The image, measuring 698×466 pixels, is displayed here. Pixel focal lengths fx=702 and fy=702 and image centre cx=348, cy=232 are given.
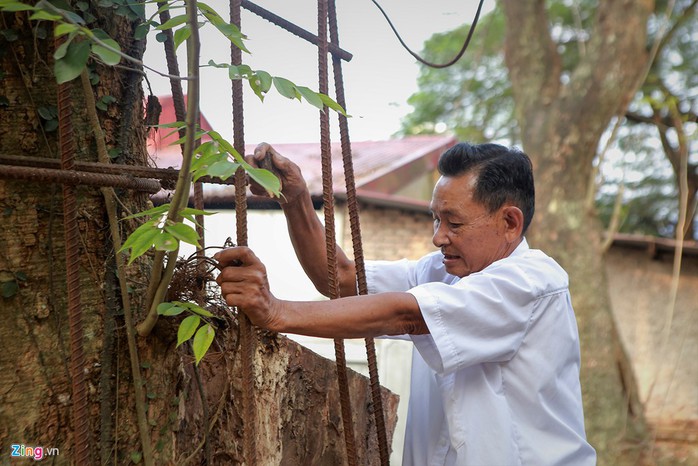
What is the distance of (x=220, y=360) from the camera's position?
167cm

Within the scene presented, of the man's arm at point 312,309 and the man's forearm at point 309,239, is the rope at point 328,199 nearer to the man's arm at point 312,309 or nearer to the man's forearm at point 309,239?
the man's arm at point 312,309

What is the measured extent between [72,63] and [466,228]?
1.11 meters

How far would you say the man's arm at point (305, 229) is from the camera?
188cm

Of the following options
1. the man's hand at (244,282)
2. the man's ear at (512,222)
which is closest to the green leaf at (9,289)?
the man's hand at (244,282)

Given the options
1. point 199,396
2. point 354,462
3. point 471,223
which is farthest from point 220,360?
point 471,223

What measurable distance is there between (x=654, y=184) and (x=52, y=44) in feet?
43.5

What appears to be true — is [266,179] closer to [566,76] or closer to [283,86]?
[283,86]

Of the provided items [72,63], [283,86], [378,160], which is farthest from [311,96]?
[378,160]

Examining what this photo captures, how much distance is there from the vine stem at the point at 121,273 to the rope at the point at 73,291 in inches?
5.2

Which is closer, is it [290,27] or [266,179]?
[266,179]

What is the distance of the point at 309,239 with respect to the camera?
2.07 m

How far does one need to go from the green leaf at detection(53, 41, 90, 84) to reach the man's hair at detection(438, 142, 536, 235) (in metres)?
1.08

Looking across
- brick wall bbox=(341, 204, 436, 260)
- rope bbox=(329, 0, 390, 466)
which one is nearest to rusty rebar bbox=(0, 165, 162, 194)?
rope bbox=(329, 0, 390, 466)

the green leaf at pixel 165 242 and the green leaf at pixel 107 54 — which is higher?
the green leaf at pixel 107 54
